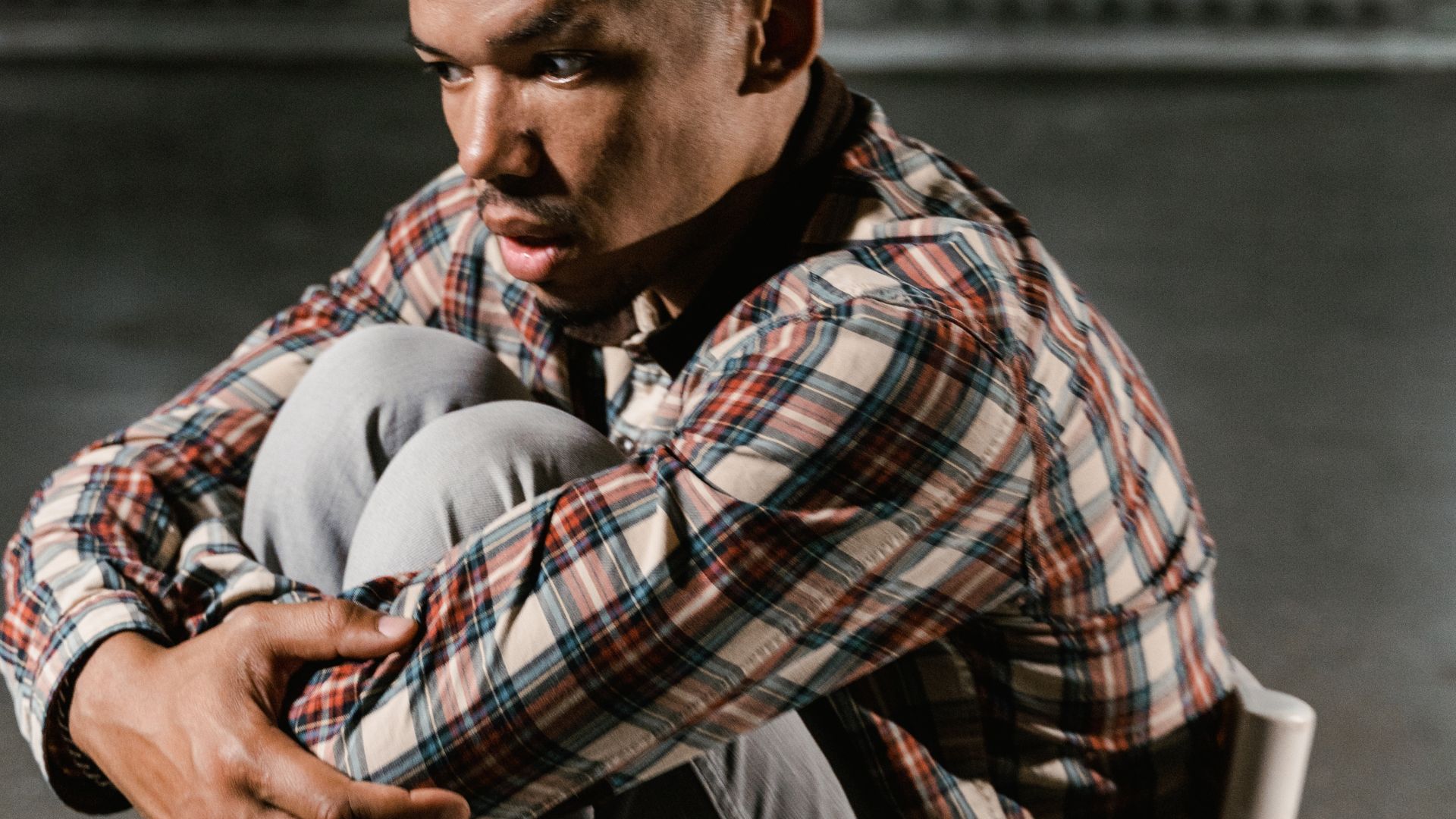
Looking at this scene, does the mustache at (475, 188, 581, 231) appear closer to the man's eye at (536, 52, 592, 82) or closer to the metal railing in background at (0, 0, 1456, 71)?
the man's eye at (536, 52, 592, 82)

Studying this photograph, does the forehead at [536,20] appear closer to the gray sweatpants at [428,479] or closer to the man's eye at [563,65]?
the man's eye at [563,65]

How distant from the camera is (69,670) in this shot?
1.00 m

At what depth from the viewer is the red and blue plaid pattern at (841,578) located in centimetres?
85

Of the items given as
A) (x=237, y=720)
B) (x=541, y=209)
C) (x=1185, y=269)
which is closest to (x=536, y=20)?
(x=541, y=209)

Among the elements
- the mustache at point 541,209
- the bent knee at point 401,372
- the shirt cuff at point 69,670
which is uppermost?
the mustache at point 541,209

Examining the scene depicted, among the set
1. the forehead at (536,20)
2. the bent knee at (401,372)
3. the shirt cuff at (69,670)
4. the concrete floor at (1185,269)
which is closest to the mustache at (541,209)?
the forehead at (536,20)

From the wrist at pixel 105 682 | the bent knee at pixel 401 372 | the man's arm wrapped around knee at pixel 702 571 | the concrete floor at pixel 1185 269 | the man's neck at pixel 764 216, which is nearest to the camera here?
the man's arm wrapped around knee at pixel 702 571

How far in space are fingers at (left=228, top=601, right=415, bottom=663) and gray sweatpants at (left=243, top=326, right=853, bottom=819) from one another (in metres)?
0.08

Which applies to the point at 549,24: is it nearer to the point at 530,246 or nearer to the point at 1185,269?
the point at 530,246

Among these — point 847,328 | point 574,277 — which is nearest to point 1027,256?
point 847,328

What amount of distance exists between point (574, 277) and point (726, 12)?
21 cm

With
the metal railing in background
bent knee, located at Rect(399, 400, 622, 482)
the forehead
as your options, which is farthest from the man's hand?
the metal railing in background

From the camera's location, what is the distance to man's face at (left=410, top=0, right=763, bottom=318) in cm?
94

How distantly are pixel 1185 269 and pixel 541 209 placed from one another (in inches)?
113
